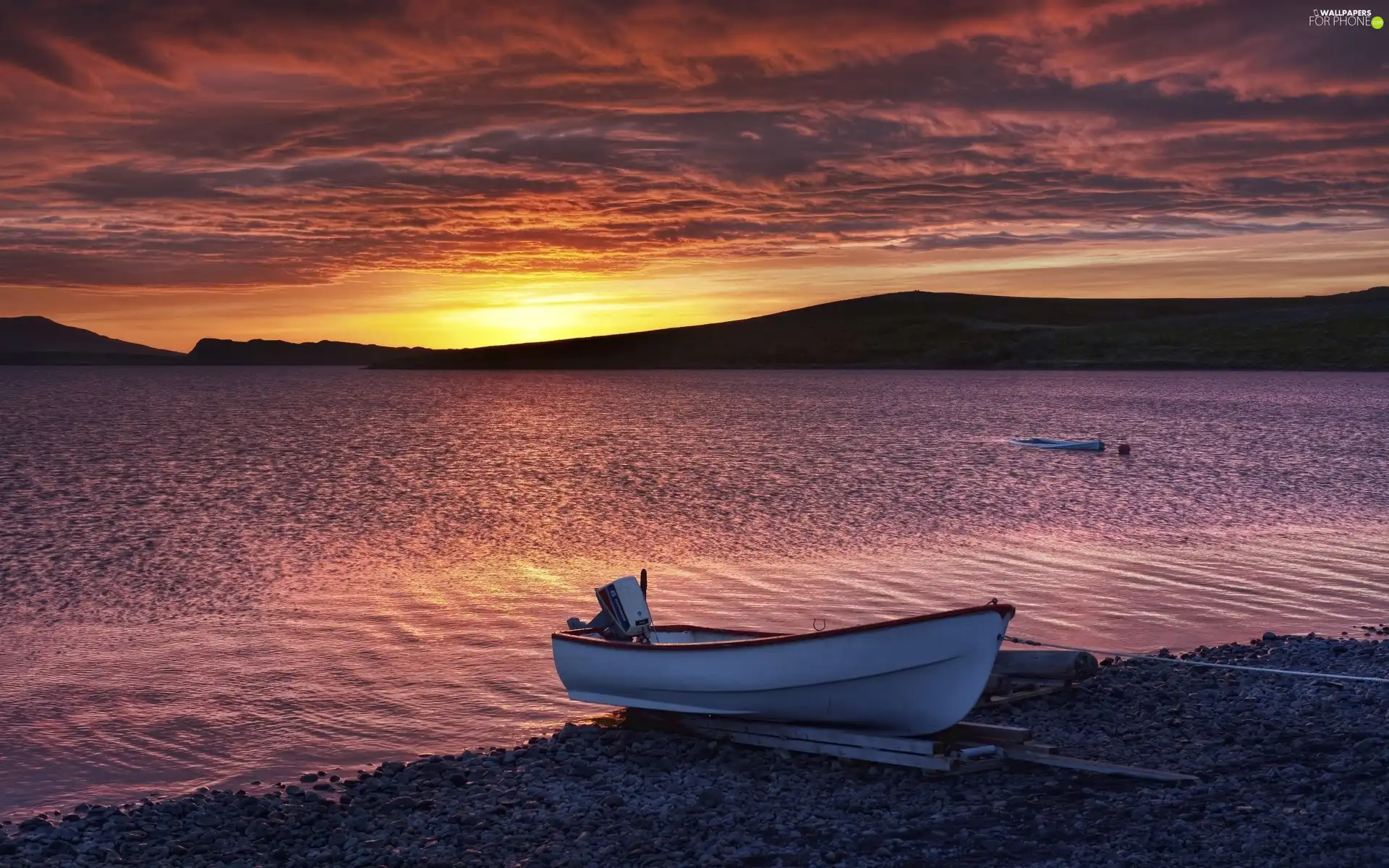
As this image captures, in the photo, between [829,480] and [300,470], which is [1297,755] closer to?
[829,480]

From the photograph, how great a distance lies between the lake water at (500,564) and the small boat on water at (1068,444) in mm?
1748

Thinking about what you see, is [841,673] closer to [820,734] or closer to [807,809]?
[820,734]

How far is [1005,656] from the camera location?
16219 millimetres

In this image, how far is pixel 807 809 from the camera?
12.3m

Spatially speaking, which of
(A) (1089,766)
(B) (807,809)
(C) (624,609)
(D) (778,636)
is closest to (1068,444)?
(C) (624,609)

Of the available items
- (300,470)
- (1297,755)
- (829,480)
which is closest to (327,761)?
(1297,755)

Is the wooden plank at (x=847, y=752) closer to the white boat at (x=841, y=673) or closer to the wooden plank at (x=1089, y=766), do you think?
the white boat at (x=841, y=673)

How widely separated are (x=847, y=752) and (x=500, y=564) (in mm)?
16831

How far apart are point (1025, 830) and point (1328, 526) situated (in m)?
26.8

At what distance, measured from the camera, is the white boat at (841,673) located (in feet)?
44.2

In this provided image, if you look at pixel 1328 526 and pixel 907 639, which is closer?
pixel 907 639

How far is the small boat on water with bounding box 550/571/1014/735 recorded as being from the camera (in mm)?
13461

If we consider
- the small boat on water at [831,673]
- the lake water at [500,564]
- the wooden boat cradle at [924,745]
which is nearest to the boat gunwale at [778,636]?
the small boat on water at [831,673]

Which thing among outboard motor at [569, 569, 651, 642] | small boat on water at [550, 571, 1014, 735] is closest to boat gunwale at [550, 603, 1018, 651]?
small boat on water at [550, 571, 1014, 735]
